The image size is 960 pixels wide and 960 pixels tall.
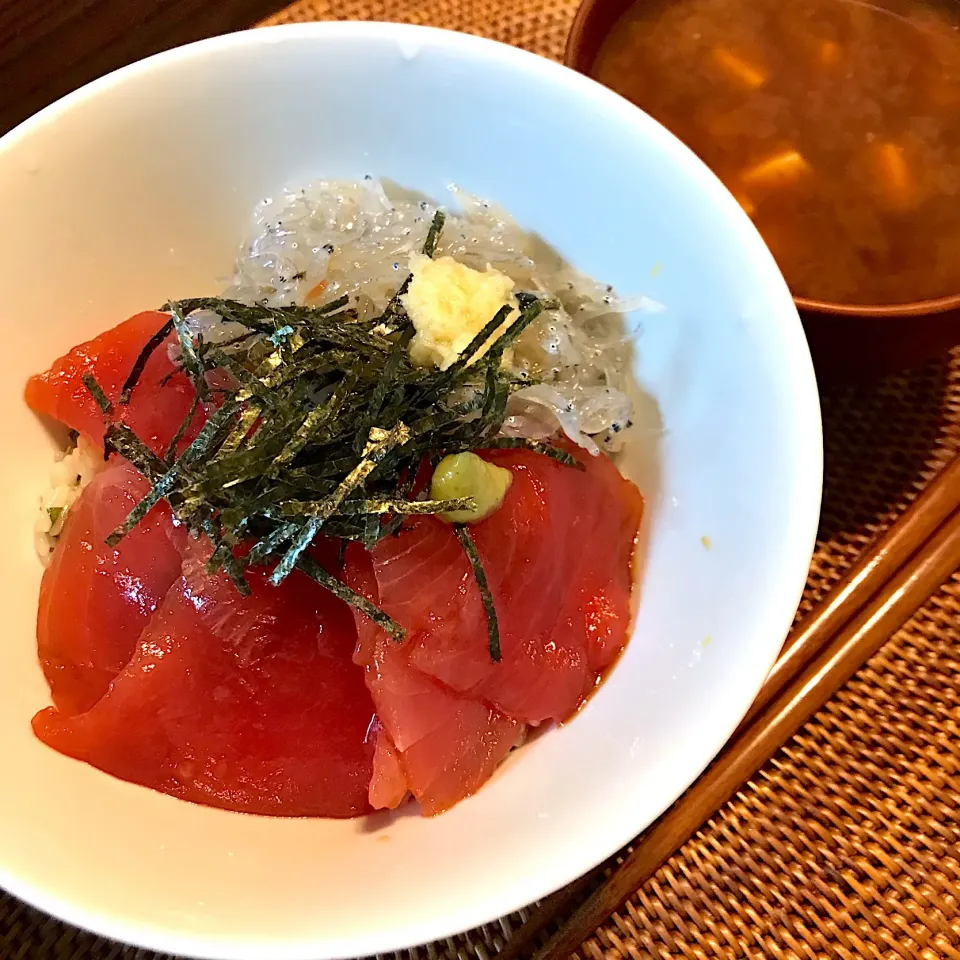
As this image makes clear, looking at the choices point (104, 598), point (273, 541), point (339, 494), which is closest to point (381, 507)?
point (339, 494)

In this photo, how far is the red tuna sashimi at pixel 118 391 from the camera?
5.01 ft

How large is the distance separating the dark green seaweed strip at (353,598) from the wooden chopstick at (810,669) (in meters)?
0.63

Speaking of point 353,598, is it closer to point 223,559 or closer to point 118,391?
point 223,559

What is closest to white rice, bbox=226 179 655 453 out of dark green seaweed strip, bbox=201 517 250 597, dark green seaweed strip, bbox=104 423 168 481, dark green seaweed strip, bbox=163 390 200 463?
dark green seaweed strip, bbox=163 390 200 463

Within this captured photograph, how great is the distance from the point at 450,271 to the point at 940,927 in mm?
1393

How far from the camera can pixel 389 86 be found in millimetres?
1607

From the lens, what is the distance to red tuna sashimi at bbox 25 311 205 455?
1.53 m

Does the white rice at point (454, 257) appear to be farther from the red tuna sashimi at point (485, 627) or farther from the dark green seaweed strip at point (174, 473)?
the dark green seaweed strip at point (174, 473)

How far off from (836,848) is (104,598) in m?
1.33

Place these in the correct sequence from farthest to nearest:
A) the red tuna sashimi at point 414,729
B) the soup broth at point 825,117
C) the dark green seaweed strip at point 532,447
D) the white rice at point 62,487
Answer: the soup broth at point 825,117, the white rice at point 62,487, the dark green seaweed strip at point 532,447, the red tuna sashimi at point 414,729

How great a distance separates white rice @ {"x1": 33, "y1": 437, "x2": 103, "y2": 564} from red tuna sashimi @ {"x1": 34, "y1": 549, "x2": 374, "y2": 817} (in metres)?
0.30

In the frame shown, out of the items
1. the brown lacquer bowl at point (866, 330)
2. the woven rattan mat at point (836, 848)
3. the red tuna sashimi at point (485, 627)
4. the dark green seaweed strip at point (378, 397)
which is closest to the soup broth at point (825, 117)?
the brown lacquer bowl at point (866, 330)

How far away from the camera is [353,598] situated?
1.31m

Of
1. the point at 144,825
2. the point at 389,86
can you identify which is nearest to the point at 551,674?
the point at 144,825
